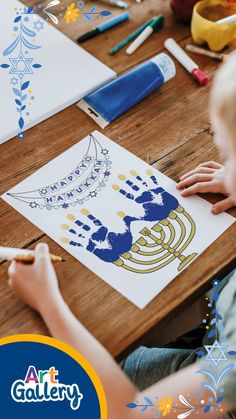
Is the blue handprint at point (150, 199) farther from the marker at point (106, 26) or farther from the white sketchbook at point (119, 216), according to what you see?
the marker at point (106, 26)

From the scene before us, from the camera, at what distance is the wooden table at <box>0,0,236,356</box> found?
0.74m

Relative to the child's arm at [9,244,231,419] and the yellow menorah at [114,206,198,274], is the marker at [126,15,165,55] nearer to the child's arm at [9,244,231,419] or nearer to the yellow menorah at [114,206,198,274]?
the yellow menorah at [114,206,198,274]

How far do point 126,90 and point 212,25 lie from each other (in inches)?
8.9

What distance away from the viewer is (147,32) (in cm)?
111

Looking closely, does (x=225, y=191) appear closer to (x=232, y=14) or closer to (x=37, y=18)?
(x=232, y=14)

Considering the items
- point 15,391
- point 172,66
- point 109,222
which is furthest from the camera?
point 172,66

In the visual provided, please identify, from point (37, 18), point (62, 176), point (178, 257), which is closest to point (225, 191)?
point (178, 257)

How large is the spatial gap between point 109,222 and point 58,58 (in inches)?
15.5

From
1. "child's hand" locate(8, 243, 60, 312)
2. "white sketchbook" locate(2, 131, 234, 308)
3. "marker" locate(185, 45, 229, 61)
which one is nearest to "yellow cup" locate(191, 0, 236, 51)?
"marker" locate(185, 45, 229, 61)

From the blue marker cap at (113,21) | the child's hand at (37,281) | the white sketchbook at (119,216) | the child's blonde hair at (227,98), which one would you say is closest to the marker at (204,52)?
the blue marker cap at (113,21)

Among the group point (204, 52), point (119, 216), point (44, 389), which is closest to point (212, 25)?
point (204, 52)

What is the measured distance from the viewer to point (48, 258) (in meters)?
0.77

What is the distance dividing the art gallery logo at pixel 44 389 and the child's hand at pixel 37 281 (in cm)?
9

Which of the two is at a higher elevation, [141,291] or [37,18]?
[37,18]
